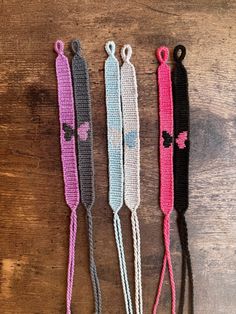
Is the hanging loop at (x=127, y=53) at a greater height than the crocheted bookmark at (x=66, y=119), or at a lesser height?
greater

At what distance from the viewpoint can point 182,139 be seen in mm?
809

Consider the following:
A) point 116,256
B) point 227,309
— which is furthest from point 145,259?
point 227,309

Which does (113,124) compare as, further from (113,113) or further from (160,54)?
(160,54)

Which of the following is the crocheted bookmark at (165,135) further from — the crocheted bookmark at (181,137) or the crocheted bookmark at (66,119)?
the crocheted bookmark at (66,119)

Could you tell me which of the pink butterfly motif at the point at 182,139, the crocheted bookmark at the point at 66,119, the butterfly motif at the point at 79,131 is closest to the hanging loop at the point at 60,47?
the crocheted bookmark at the point at 66,119

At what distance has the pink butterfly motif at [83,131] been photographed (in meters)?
0.80

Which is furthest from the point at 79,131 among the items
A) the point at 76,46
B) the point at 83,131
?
the point at 76,46

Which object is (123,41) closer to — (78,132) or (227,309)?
(78,132)

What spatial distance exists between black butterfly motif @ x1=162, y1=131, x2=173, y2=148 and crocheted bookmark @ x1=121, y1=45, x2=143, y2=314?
39 mm

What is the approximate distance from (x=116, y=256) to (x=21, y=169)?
7.8 inches

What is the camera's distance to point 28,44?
2.64ft

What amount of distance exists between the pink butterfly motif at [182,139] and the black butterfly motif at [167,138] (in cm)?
1

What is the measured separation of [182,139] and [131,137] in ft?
0.25

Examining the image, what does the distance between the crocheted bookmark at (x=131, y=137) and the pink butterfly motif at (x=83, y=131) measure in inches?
2.2
